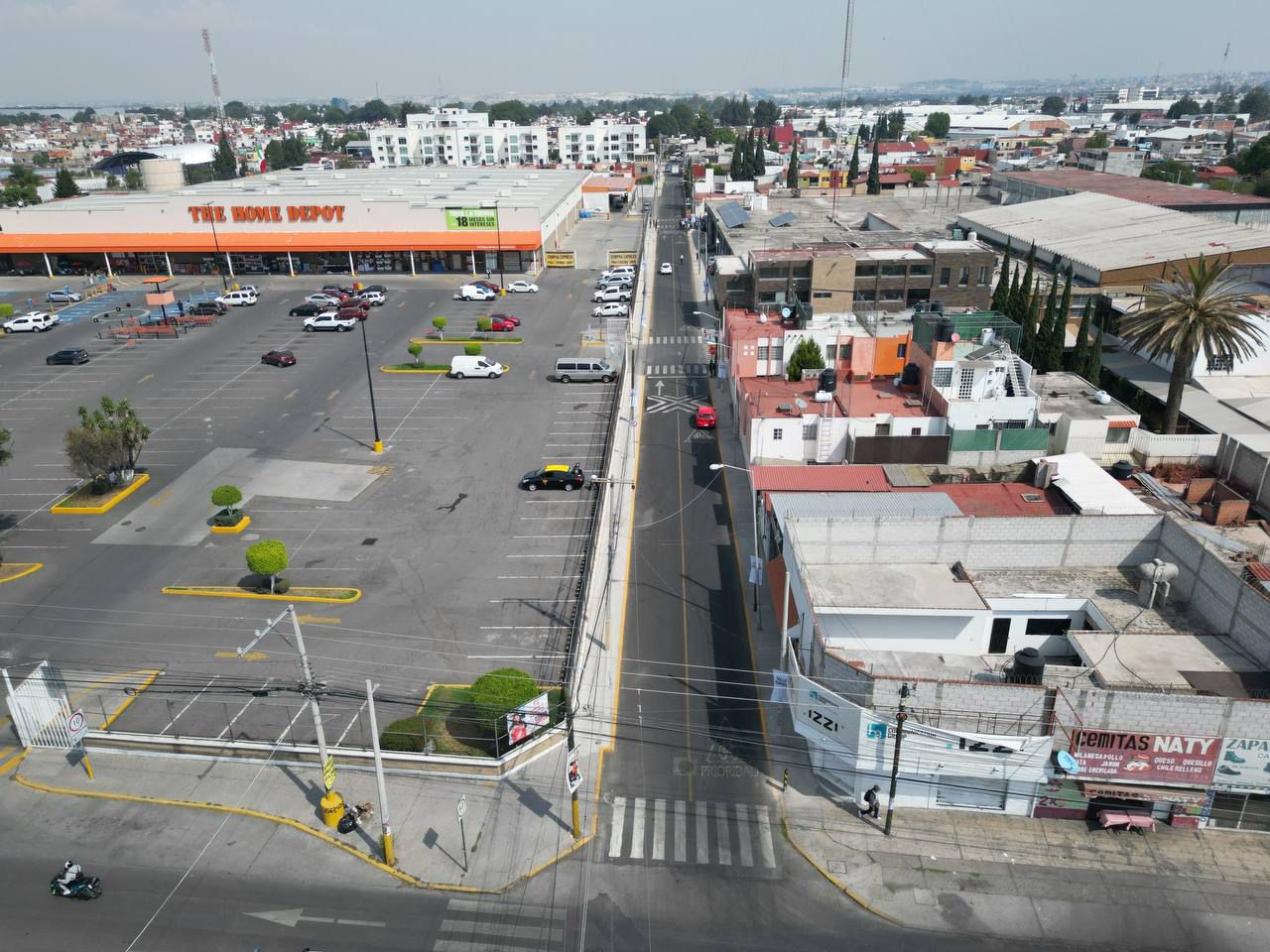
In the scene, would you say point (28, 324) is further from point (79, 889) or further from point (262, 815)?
point (79, 889)

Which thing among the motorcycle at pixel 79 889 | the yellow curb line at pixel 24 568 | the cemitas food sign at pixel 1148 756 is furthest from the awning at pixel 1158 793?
the yellow curb line at pixel 24 568

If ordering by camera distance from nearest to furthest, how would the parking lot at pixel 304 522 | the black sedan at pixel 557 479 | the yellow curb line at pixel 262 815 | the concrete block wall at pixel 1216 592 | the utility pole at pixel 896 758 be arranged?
the utility pole at pixel 896 758
the yellow curb line at pixel 262 815
the concrete block wall at pixel 1216 592
the parking lot at pixel 304 522
the black sedan at pixel 557 479

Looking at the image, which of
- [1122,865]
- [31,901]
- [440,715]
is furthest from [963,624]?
[31,901]

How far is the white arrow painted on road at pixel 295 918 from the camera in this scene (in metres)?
22.0

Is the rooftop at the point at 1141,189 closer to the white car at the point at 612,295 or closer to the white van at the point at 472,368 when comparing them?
the white car at the point at 612,295

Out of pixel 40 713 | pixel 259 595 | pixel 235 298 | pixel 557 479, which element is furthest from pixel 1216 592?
pixel 235 298

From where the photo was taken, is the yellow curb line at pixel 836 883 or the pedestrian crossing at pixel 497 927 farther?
the yellow curb line at pixel 836 883

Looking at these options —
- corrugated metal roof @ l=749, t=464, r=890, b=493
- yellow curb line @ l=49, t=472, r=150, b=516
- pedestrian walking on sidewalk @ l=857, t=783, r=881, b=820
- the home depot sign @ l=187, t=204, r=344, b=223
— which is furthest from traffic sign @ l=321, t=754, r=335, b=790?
the home depot sign @ l=187, t=204, r=344, b=223

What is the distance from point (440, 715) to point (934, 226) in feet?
355

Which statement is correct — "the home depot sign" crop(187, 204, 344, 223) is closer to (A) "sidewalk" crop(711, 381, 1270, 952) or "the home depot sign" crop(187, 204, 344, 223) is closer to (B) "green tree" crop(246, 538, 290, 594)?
(B) "green tree" crop(246, 538, 290, 594)

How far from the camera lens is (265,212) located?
97312 mm

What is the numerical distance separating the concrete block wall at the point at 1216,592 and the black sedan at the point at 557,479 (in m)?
27.0

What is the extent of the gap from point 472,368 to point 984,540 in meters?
43.6

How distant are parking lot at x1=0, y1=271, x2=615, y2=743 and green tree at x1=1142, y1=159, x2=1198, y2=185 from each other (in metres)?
130
